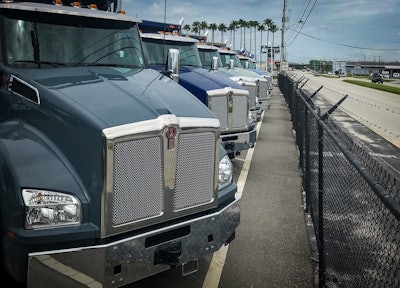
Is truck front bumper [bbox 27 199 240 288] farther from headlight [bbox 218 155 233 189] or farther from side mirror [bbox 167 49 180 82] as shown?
side mirror [bbox 167 49 180 82]

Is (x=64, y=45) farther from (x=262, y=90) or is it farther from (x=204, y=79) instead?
(x=262, y=90)

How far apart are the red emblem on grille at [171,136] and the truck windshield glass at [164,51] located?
15.1ft

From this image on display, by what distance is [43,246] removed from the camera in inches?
105

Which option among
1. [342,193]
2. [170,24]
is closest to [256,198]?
[342,193]

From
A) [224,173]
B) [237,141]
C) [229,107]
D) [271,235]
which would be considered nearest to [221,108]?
[229,107]

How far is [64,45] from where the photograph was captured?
4.18 m

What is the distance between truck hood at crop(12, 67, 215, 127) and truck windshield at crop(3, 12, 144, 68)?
0.85 feet

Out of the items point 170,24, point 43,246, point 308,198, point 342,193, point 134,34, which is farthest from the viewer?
point 170,24

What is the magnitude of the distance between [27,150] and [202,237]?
1635 millimetres

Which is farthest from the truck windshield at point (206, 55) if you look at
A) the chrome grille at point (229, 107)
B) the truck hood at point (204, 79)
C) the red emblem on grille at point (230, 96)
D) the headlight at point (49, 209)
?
the headlight at point (49, 209)

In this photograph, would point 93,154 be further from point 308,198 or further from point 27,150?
point 308,198

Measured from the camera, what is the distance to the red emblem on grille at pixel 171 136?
298cm

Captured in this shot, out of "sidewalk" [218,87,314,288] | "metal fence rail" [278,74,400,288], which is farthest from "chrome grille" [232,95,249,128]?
"metal fence rail" [278,74,400,288]

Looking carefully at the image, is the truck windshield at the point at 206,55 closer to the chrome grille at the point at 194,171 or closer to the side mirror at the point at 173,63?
the side mirror at the point at 173,63
